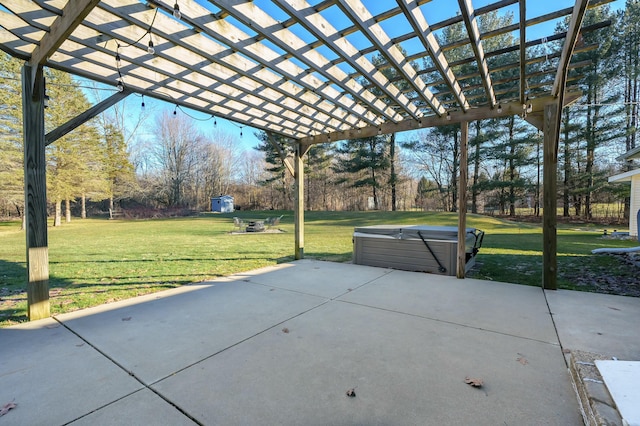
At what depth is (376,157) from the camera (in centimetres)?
2162

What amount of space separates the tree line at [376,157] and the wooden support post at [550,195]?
4925 mm

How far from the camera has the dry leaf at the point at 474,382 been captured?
1.87 meters

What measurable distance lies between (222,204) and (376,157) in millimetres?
13408

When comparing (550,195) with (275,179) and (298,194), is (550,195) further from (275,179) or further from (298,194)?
(275,179)

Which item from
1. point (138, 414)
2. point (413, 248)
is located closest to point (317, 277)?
point (413, 248)

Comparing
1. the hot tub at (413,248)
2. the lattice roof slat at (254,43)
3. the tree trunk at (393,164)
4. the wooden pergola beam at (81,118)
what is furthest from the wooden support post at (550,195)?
the tree trunk at (393,164)

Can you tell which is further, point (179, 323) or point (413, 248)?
point (413, 248)

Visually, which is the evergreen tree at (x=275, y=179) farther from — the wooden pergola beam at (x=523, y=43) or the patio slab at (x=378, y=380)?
the patio slab at (x=378, y=380)

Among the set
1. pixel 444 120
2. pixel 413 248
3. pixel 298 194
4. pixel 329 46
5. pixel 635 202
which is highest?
pixel 329 46

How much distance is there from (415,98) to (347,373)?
3638 mm

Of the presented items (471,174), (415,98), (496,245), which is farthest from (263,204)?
(415,98)

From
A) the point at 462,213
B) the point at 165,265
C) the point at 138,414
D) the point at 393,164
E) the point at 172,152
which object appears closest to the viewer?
the point at 138,414

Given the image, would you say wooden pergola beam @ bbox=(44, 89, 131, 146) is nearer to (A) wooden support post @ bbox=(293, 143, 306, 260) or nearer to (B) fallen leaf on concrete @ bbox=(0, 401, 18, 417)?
(B) fallen leaf on concrete @ bbox=(0, 401, 18, 417)

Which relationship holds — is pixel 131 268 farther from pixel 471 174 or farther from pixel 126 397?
pixel 471 174
